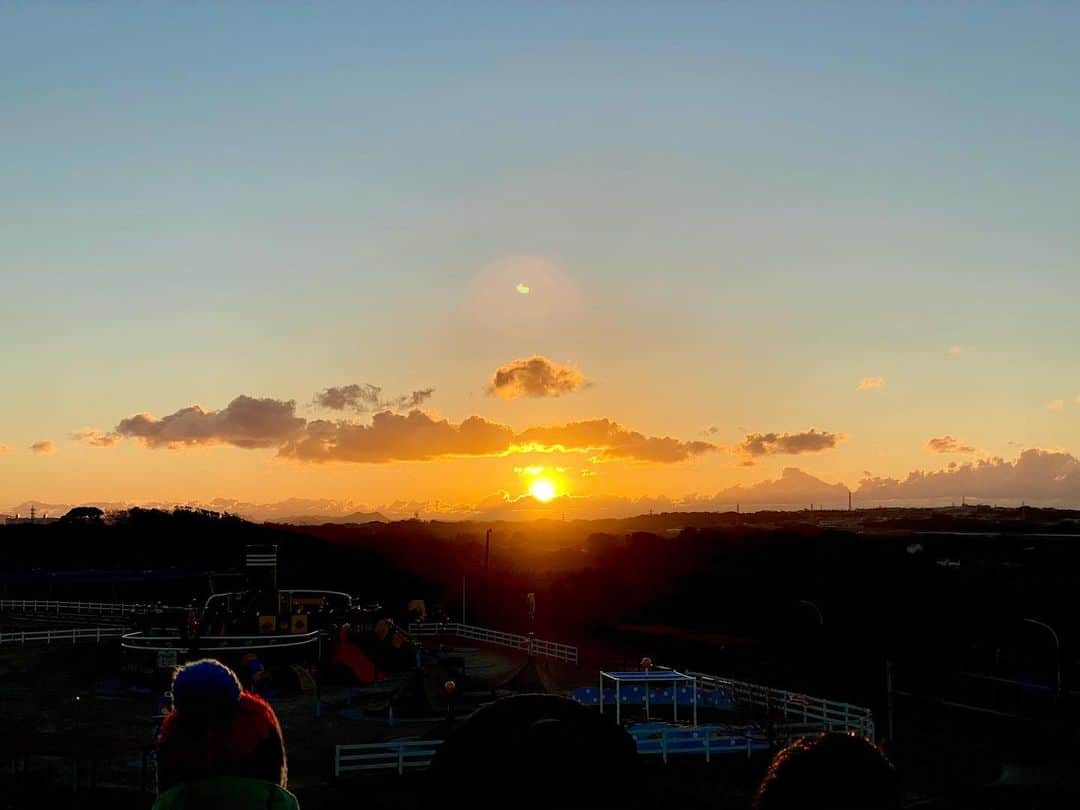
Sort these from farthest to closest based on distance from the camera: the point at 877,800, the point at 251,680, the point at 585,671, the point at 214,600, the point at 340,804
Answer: the point at 214,600 < the point at 585,671 < the point at 251,680 < the point at 340,804 < the point at 877,800

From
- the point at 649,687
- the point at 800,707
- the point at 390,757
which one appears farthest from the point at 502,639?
the point at 390,757

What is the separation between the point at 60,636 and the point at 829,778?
53512 millimetres

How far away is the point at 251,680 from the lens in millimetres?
35625

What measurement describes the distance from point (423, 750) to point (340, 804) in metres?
2.90

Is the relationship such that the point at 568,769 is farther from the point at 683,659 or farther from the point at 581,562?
the point at 581,562

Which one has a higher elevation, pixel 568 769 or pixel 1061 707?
pixel 568 769

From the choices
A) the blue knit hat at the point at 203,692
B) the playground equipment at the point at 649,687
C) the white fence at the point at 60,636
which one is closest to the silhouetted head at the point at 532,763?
the blue knit hat at the point at 203,692

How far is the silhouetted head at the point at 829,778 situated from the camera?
295cm

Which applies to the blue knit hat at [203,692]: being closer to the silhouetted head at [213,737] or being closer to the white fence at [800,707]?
the silhouetted head at [213,737]

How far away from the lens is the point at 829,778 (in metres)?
2.96

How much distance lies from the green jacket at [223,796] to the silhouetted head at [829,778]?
1.71 meters

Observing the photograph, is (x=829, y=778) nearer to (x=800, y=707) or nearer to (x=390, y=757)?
(x=390, y=757)

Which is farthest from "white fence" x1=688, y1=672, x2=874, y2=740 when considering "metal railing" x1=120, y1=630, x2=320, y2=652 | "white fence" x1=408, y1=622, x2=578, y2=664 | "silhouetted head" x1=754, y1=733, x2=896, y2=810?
"silhouetted head" x1=754, y1=733, x2=896, y2=810

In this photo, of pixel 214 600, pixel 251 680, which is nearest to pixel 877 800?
pixel 251 680
